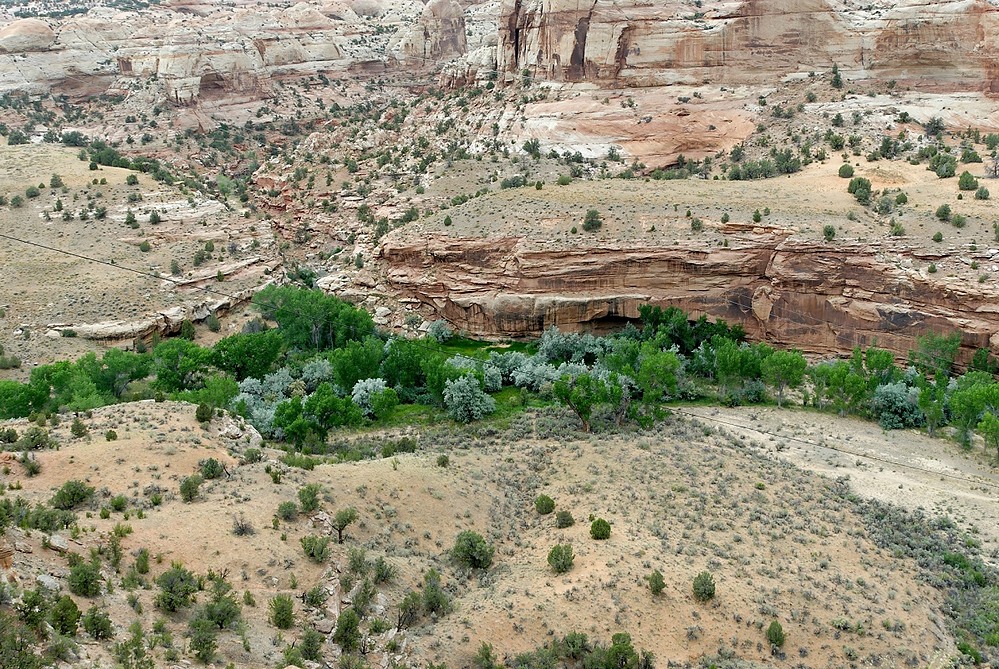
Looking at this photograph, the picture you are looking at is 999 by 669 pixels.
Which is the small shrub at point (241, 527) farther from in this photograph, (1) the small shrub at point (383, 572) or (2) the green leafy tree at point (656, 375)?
(2) the green leafy tree at point (656, 375)

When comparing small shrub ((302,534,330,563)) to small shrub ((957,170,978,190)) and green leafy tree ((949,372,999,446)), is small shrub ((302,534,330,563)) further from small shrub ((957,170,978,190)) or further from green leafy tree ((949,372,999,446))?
small shrub ((957,170,978,190))

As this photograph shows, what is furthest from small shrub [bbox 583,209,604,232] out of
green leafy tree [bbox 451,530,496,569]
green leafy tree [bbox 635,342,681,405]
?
green leafy tree [bbox 451,530,496,569]

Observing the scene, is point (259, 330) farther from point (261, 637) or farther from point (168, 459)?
point (261, 637)

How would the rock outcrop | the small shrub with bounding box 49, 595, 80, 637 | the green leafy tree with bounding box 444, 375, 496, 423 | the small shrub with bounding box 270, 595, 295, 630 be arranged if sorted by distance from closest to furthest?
1. the small shrub with bounding box 49, 595, 80, 637
2. the small shrub with bounding box 270, 595, 295, 630
3. the green leafy tree with bounding box 444, 375, 496, 423
4. the rock outcrop

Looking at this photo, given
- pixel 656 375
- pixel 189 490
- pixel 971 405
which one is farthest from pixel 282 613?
pixel 971 405

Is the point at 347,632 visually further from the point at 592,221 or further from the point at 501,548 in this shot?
the point at 592,221
